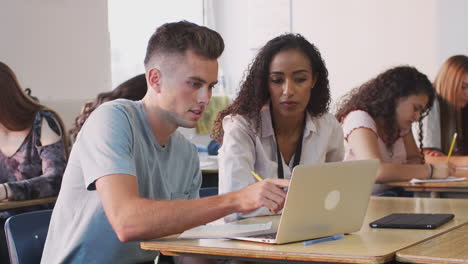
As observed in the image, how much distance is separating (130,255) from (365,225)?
69cm

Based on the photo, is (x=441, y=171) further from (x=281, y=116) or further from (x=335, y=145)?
(x=281, y=116)

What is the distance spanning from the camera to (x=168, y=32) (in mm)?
2180

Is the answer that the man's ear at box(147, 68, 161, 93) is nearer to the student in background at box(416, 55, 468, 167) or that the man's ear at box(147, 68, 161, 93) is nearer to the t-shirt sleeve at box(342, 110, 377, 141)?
the t-shirt sleeve at box(342, 110, 377, 141)

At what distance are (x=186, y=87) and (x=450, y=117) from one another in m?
3.24

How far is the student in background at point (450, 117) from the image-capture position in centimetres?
488

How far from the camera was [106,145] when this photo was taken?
1941 millimetres

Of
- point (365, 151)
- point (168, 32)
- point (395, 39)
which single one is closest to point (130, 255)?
point (168, 32)

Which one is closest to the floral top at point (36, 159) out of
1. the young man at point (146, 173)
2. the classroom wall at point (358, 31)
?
the young man at point (146, 173)

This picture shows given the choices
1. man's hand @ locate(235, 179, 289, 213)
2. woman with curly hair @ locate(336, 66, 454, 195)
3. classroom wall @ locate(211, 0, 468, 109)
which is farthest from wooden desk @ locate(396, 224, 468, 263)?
classroom wall @ locate(211, 0, 468, 109)

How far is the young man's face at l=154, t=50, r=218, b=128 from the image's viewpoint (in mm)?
2078

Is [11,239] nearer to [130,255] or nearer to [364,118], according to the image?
[130,255]

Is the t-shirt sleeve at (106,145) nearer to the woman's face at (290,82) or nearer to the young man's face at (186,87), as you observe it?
the young man's face at (186,87)

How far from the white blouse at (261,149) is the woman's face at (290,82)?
0.24 feet

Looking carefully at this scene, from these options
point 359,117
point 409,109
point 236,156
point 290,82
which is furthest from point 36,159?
point 409,109
